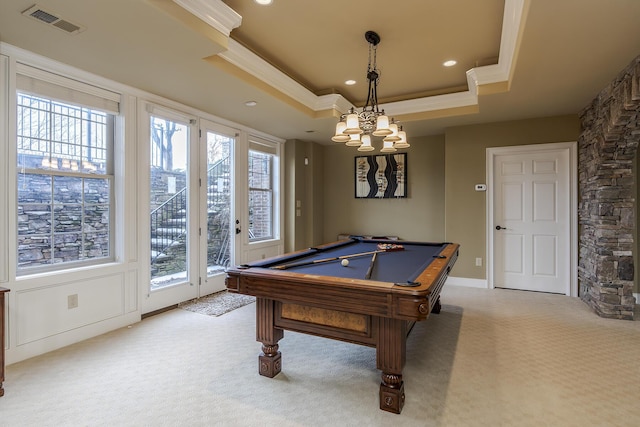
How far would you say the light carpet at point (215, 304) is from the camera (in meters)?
3.74

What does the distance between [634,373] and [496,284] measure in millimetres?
2427

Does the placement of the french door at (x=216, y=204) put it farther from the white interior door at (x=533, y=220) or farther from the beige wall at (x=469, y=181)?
the white interior door at (x=533, y=220)

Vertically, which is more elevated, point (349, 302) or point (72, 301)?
point (349, 302)

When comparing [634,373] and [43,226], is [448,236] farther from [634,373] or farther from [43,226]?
[43,226]

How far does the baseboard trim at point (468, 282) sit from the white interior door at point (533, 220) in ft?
0.50

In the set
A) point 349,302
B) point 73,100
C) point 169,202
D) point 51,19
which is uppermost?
point 51,19

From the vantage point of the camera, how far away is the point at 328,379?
7.44 feet

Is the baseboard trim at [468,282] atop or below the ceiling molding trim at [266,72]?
below

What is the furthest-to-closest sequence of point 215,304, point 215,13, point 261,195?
point 261,195 → point 215,304 → point 215,13

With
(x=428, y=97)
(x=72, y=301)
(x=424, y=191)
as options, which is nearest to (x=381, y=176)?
(x=424, y=191)

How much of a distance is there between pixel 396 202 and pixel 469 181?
1344 millimetres

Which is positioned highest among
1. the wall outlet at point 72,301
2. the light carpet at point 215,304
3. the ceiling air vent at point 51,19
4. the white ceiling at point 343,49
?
the white ceiling at point 343,49

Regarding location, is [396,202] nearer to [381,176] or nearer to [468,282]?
[381,176]

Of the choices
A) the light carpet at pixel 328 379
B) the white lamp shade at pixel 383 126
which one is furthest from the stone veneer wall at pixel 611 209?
the white lamp shade at pixel 383 126
